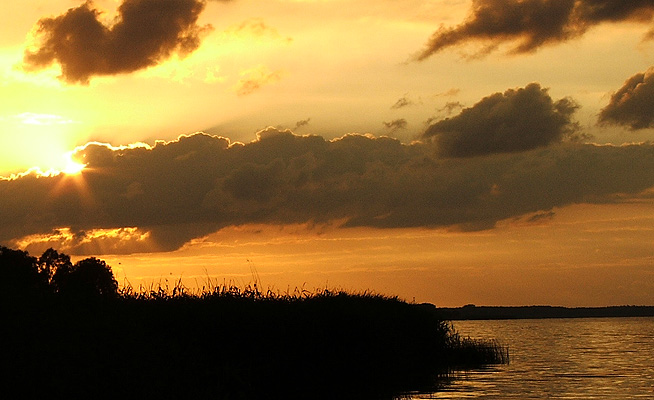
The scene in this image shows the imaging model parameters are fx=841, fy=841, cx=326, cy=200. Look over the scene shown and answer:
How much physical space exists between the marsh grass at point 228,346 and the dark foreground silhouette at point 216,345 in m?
0.07

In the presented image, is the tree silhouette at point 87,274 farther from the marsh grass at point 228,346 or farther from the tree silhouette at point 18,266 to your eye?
the marsh grass at point 228,346

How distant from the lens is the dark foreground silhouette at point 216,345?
100ft

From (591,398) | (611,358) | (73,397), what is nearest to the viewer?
(73,397)

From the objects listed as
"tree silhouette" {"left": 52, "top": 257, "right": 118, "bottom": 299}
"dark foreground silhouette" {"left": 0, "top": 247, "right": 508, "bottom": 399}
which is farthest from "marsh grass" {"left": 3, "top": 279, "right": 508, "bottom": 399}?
"tree silhouette" {"left": 52, "top": 257, "right": 118, "bottom": 299}

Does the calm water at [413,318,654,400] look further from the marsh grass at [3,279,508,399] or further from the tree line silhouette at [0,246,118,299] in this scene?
the tree line silhouette at [0,246,118,299]

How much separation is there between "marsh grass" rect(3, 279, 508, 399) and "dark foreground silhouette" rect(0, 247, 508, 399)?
2.6 inches

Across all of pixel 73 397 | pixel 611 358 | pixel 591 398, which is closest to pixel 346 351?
pixel 591 398

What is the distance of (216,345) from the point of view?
4144 centimetres

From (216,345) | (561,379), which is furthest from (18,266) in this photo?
(561,379)

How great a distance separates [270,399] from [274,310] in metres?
6.63

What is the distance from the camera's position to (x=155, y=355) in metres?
34.4

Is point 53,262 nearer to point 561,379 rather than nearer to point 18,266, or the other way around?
point 18,266

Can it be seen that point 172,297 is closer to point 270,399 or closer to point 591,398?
point 270,399

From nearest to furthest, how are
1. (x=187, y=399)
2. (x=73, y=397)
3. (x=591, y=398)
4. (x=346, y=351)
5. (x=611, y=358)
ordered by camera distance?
1. (x=73, y=397)
2. (x=187, y=399)
3. (x=591, y=398)
4. (x=346, y=351)
5. (x=611, y=358)
